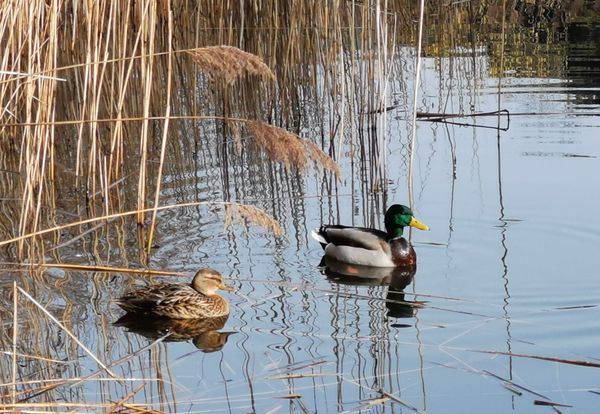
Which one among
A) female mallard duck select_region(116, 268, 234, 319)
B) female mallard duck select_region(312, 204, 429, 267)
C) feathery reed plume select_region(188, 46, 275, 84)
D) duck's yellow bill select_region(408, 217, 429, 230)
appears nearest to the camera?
feathery reed plume select_region(188, 46, 275, 84)

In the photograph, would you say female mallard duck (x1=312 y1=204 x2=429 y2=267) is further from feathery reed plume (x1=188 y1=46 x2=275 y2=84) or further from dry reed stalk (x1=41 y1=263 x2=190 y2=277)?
feathery reed plume (x1=188 y1=46 x2=275 y2=84)

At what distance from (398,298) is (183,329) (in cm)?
131

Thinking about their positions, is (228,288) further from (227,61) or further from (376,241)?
(376,241)

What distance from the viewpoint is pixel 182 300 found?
5.89 meters

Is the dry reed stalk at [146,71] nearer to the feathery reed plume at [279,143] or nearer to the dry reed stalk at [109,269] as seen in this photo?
the dry reed stalk at [109,269]

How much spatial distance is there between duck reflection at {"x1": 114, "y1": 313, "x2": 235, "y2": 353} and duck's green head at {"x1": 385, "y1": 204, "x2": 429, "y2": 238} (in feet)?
6.34

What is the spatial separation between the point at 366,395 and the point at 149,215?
351 cm

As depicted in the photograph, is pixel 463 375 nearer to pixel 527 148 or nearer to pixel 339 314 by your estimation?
pixel 339 314

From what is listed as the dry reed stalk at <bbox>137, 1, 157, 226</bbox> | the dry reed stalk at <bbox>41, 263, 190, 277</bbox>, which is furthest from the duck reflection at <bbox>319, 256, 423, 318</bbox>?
the dry reed stalk at <bbox>137, 1, 157, 226</bbox>

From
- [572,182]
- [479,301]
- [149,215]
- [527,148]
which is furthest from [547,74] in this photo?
[479,301]

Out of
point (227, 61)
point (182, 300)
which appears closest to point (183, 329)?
point (182, 300)

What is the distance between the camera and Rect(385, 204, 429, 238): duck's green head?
24.5 ft

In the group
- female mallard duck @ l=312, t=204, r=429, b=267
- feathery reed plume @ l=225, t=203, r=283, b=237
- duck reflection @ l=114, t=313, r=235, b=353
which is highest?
feathery reed plume @ l=225, t=203, r=283, b=237

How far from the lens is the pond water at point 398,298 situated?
15.3ft
